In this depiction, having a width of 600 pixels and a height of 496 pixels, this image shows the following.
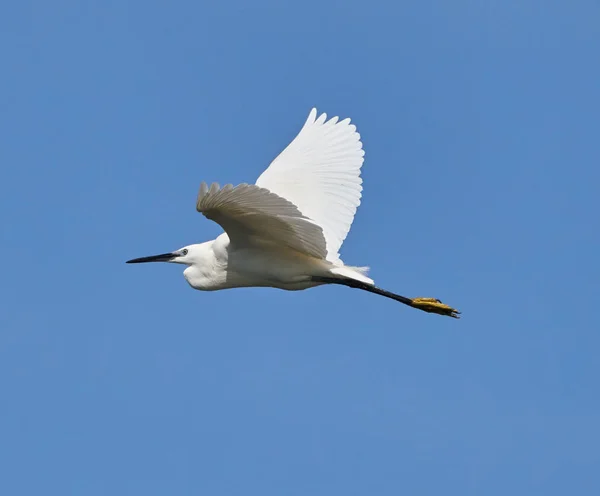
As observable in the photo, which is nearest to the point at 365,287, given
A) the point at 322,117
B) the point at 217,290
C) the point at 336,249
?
the point at 336,249

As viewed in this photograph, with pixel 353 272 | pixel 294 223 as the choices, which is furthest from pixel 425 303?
pixel 294 223

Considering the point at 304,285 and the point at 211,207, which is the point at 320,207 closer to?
the point at 304,285

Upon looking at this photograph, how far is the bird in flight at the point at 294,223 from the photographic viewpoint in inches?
451

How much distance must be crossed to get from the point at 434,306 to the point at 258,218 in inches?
106

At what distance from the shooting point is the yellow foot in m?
13.6

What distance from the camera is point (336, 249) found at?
13367 millimetres

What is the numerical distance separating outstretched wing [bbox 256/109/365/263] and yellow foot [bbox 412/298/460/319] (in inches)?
42.0

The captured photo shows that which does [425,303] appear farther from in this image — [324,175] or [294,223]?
[294,223]

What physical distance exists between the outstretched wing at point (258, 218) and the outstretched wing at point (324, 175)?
903 mm

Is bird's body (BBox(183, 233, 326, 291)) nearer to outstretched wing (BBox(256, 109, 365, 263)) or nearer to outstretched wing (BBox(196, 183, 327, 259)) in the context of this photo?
outstretched wing (BBox(196, 183, 327, 259))

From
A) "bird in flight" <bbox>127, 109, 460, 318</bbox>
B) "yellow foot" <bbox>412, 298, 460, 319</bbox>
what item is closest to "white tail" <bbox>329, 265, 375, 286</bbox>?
"bird in flight" <bbox>127, 109, 460, 318</bbox>

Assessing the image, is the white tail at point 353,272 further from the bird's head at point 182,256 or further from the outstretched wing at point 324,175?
the bird's head at point 182,256

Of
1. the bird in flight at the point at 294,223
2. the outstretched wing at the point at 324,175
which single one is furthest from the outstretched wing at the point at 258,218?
the outstretched wing at the point at 324,175

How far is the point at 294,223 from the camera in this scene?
1159 cm
